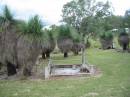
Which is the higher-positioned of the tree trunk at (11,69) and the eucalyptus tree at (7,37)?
the eucalyptus tree at (7,37)

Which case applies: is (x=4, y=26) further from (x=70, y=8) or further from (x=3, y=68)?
(x=70, y=8)

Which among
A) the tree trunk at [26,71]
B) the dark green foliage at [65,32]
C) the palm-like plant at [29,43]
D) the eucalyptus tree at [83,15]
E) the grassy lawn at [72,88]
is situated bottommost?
the grassy lawn at [72,88]

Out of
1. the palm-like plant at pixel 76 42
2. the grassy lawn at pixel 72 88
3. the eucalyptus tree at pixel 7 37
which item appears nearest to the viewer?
the grassy lawn at pixel 72 88

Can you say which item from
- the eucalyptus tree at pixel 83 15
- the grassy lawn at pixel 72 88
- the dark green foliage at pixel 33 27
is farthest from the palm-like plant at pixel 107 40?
the grassy lawn at pixel 72 88

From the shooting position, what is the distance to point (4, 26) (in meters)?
11.3

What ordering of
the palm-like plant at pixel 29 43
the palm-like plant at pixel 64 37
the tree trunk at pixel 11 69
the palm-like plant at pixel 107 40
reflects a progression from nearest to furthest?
the palm-like plant at pixel 29 43 < the tree trunk at pixel 11 69 < the palm-like plant at pixel 64 37 < the palm-like plant at pixel 107 40

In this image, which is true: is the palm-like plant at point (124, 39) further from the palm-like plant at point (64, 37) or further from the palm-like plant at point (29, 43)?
the palm-like plant at point (29, 43)

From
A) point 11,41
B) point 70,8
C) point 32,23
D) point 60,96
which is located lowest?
point 60,96

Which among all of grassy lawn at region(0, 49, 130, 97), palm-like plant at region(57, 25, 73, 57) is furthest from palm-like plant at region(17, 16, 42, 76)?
palm-like plant at region(57, 25, 73, 57)

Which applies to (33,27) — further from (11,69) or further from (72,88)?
(72,88)

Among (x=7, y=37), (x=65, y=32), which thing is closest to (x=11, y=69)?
(x=7, y=37)

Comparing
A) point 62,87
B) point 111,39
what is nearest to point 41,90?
point 62,87

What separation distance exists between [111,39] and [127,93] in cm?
2458

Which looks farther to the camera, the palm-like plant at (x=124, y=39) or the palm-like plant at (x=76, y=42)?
the palm-like plant at (x=124, y=39)
